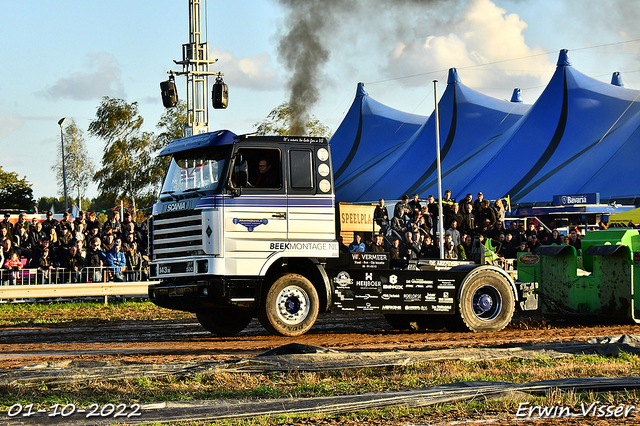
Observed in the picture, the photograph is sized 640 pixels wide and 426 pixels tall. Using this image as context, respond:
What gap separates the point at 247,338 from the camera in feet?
40.8

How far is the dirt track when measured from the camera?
10.0m

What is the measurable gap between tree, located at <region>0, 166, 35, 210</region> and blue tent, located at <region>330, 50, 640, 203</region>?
3080cm

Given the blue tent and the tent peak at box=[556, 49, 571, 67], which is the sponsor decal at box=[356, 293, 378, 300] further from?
the tent peak at box=[556, 49, 571, 67]

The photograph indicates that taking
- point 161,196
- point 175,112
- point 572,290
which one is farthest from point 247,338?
point 175,112

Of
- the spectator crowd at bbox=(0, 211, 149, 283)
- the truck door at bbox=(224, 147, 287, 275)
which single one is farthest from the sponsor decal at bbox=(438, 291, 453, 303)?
the spectator crowd at bbox=(0, 211, 149, 283)

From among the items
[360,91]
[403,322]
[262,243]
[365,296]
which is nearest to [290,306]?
[262,243]

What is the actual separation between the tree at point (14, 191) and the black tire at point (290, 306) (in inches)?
2115

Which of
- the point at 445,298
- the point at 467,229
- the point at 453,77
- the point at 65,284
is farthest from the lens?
the point at 453,77

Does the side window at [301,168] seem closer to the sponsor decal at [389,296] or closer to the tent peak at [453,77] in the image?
the sponsor decal at [389,296]

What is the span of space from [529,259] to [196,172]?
22.0 feet

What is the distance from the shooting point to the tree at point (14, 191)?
61.6 metres

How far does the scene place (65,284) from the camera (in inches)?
759

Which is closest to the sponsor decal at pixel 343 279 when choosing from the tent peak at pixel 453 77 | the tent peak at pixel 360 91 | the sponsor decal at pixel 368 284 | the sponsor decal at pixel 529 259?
the sponsor decal at pixel 368 284

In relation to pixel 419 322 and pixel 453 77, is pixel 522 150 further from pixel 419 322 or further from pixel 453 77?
pixel 419 322
